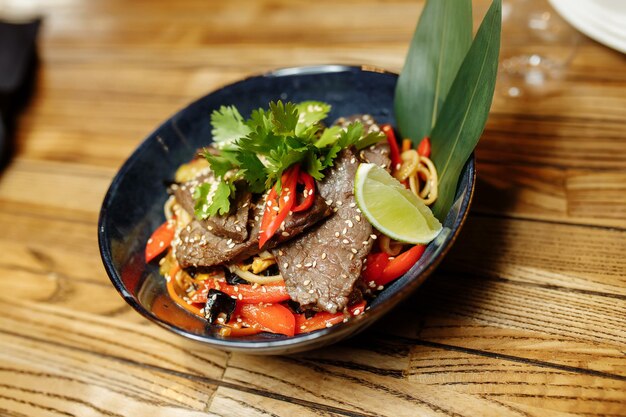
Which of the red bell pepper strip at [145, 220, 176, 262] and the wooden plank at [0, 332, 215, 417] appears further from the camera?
the red bell pepper strip at [145, 220, 176, 262]

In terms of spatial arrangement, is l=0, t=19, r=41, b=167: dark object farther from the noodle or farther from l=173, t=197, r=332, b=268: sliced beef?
the noodle

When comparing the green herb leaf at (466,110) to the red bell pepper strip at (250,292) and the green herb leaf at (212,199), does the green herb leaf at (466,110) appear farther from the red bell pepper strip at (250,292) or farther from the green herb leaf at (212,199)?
the green herb leaf at (212,199)

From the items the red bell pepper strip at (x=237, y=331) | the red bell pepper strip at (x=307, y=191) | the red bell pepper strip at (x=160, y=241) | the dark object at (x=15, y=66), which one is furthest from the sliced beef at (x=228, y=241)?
the dark object at (x=15, y=66)

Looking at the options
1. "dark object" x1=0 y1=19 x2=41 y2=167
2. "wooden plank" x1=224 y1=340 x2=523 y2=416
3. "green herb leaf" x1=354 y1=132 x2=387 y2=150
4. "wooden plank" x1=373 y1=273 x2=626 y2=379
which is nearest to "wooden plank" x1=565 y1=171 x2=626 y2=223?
"wooden plank" x1=373 y1=273 x2=626 y2=379

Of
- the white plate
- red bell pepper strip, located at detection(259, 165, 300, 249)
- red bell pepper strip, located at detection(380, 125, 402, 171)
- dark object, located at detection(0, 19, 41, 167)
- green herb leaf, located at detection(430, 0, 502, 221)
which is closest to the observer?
green herb leaf, located at detection(430, 0, 502, 221)

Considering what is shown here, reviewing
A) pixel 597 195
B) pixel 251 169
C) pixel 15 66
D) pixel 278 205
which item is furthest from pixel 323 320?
pixel 15 66

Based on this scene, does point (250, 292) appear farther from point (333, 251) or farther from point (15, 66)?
point (15, 66)
